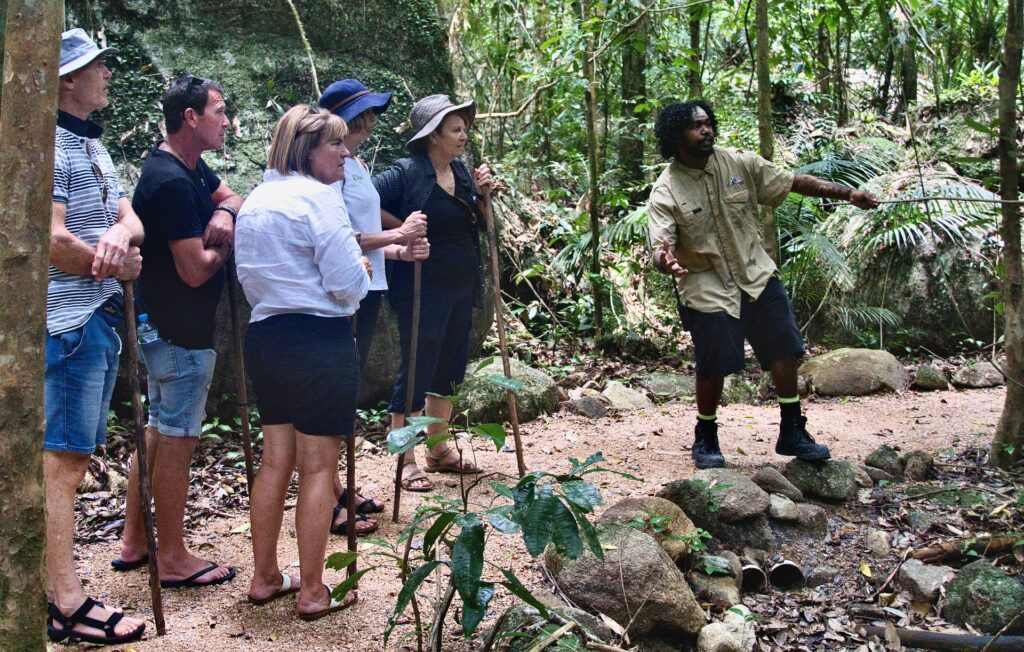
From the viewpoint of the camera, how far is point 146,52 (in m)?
6.61

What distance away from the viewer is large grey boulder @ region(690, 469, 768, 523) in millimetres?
4766

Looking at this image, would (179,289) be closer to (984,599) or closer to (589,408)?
(984,599)

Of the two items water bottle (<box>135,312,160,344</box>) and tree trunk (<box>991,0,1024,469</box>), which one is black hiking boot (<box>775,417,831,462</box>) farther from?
water bottle (<box>135,312,160,344</box>)

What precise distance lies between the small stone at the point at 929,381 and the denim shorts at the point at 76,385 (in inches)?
277

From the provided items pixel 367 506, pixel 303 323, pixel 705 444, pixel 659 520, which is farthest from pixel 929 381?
pixel 303 323

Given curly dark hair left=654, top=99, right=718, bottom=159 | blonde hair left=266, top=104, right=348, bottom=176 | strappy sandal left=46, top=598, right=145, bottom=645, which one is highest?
curly dark hair left=654, top=99, right=718, bottom=159

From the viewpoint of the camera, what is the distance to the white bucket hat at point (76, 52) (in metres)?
3.25

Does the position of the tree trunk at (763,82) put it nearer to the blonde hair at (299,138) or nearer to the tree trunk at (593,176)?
the tree trunk at (593,176)

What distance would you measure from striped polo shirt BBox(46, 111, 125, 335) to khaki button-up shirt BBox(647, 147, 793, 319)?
9.84 feet

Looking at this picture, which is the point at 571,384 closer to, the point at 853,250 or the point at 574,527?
the point at 853,250

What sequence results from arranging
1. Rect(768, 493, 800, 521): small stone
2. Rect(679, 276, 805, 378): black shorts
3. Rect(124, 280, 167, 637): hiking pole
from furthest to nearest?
Rect(679, 276, 805, 378): black shorts < Rect(768, 493, 800, 521): small stone < Rect(124, 280, 167, 637): hiking pole

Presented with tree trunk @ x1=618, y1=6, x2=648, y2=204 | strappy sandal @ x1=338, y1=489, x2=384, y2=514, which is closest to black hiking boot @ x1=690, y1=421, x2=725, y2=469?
strappy sandal @ x1=338, y1=489, x2=384, y2=514

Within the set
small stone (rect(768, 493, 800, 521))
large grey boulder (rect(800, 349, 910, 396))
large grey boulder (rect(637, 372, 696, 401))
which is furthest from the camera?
large grey boulder (rect(637, 372, 696, 401))

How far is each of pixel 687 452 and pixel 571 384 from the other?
220 centimetres
